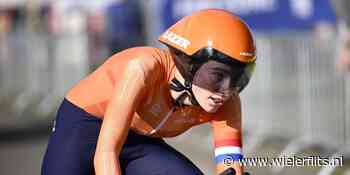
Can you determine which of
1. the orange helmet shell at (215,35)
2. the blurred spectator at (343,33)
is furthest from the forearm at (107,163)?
the blurred spectator at (343,33)

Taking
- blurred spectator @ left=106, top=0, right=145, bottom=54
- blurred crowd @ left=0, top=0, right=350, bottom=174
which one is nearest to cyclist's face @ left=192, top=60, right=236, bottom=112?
blurred crowd @ left=0, top=0, right=350, bottom=174

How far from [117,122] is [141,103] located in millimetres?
246

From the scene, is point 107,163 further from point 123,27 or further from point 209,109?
point 123,27

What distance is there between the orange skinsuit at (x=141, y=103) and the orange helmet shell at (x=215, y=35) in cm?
16

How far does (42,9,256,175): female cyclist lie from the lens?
3.69 m

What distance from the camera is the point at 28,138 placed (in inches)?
573

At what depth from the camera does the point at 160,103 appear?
4.03 meters

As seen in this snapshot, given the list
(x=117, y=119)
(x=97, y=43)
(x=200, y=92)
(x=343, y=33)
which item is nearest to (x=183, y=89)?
(x=200, y=92)

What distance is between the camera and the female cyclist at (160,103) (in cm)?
369

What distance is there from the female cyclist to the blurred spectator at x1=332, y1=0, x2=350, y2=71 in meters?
5.26

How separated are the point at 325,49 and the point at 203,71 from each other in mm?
7112

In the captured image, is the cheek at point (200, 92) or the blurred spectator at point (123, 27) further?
the blurred spectator at point (123, 27)

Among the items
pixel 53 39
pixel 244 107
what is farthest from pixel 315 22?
pixel 53 39

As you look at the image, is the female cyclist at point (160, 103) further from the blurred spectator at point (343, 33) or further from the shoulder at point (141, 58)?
the blurred spectator at point (343, 33)
